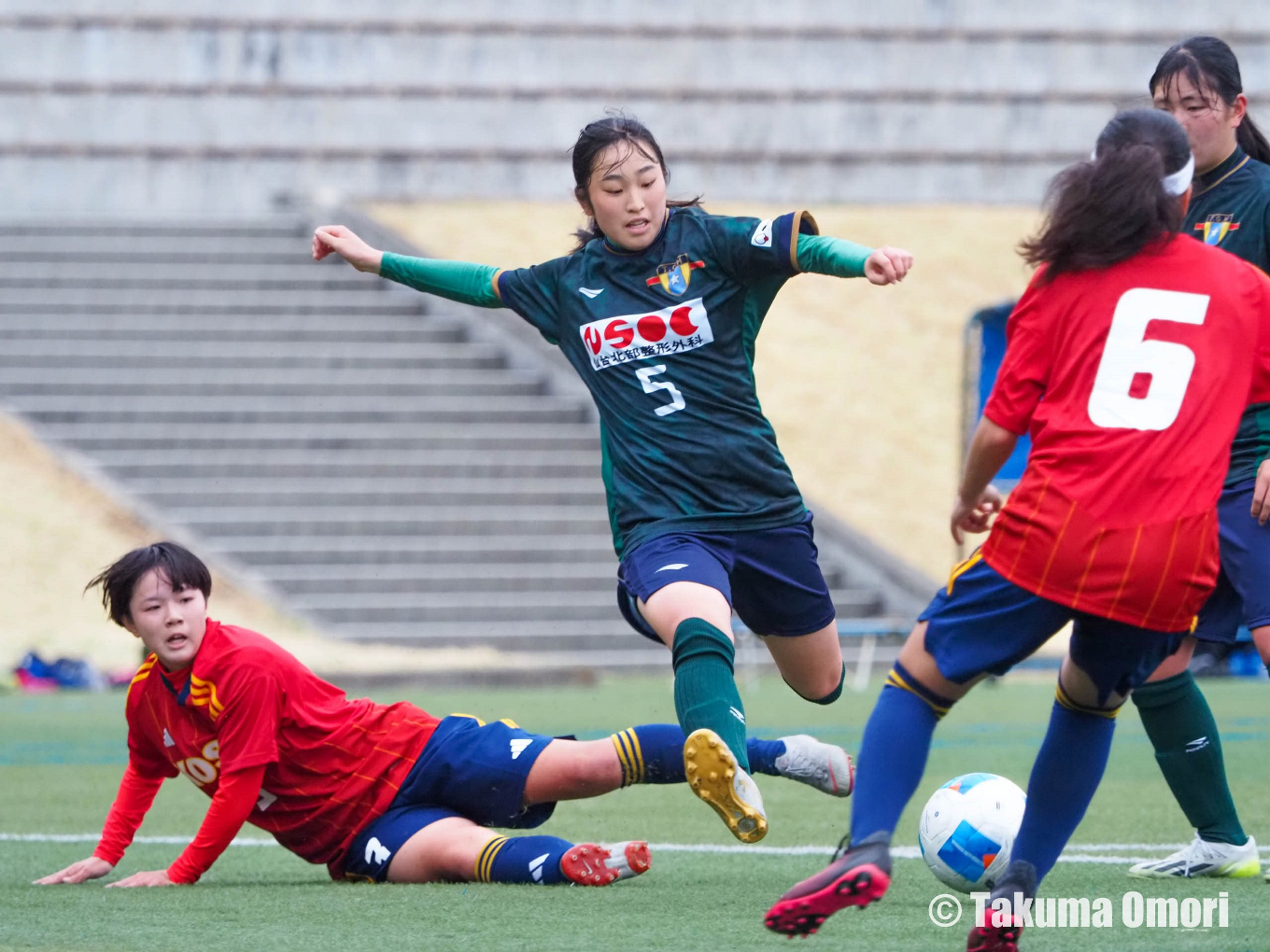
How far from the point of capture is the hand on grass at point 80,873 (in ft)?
16.9

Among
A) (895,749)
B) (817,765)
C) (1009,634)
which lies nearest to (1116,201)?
(1009,634)

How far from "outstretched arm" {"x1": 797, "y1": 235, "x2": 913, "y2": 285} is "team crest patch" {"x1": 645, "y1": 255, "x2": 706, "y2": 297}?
1.02 feet

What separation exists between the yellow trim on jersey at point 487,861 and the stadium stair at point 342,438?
38.7 feet

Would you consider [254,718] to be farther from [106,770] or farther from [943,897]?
[106,770]

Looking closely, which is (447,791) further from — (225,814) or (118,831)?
(118,831)

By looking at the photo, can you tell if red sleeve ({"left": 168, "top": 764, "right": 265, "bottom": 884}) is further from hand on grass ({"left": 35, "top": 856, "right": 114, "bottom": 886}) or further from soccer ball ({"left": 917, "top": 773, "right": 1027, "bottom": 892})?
soccer ball ({"left": 917, "top": 773, "right": 1027, "bottom": 892})

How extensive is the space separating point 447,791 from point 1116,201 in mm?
2564

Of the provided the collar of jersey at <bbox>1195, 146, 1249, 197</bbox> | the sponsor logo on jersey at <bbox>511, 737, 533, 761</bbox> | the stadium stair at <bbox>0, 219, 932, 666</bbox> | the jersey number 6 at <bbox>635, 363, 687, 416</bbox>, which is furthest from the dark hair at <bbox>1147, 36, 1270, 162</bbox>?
the stadium stair at <bbox>0, 219, 932, 666</bbox>

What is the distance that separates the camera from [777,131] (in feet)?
A: 88.5

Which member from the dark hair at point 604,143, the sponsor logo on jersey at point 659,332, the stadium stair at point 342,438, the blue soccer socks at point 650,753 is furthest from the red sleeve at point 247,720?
the stadium stair at point 342,438

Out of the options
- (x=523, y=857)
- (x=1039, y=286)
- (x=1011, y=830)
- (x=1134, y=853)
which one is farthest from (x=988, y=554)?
(x=1134, y=853)

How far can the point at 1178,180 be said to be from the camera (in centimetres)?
362

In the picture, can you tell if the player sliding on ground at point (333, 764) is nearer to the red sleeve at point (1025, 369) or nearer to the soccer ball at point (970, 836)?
the soccer ball at point (970, 836)

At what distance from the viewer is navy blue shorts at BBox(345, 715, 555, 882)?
5141mm
